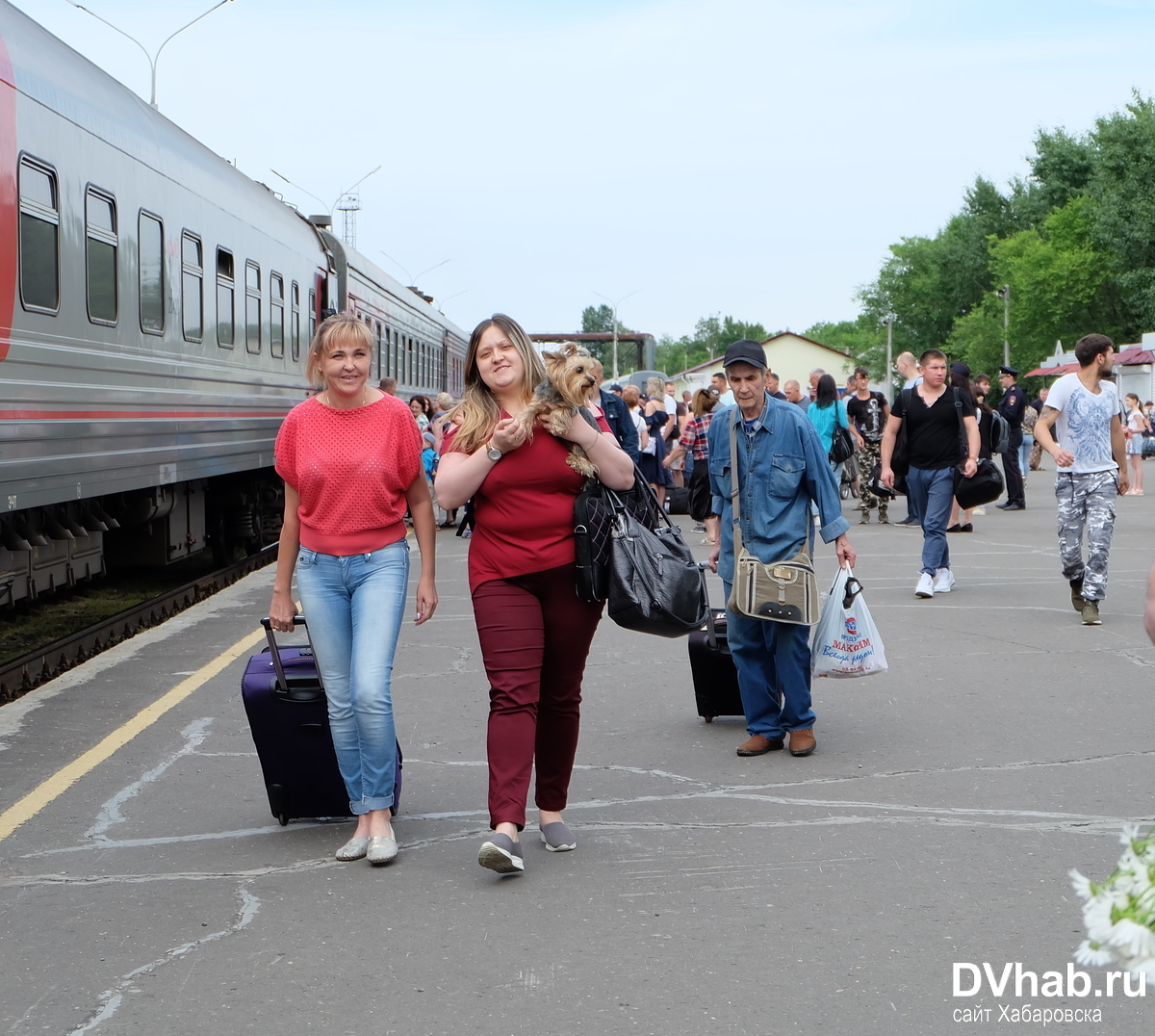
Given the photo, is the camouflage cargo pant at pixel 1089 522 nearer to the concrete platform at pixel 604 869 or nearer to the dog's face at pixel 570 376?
the concrete platform at pixel 604 869

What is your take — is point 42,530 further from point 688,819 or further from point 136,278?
point 688,819

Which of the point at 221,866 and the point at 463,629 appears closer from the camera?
the point at 221,866

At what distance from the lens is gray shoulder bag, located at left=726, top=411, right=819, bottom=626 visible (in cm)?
614

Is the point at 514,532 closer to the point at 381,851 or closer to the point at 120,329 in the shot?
the point at 381,851

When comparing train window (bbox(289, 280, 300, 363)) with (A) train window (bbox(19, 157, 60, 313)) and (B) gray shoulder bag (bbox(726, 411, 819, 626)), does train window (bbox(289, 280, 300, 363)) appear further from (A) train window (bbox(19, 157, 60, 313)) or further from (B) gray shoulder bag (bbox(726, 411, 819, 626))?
(B) gray shoulder bag (bbox(726, 411, 819, 626))

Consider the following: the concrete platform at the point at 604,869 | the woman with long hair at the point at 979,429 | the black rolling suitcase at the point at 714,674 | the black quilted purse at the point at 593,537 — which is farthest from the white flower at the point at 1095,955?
the woman with long hair at the point at 979,429

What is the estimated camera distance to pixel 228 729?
6.99 meters

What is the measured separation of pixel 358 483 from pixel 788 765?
230 centimetres

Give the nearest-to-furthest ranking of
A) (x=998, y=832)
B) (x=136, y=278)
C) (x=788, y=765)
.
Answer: (x=998, y=832), (x=788, y=765), (x=136, y=278)

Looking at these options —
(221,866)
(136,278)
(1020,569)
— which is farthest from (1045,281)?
(221,866)

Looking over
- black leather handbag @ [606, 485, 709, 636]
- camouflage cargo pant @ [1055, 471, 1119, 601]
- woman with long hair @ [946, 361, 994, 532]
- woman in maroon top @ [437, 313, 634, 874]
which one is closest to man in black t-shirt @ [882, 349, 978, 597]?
camouflage cargo pant @ [1055, 471, 1119, 601]

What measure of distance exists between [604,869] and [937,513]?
730cm

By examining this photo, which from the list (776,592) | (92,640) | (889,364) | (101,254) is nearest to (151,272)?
(101,254)

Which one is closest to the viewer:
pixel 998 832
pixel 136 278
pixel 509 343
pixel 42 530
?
pixel 509 343
